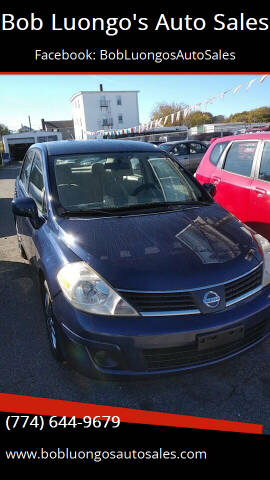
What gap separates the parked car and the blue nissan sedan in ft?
35.7

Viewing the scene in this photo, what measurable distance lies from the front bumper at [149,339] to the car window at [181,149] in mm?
11988

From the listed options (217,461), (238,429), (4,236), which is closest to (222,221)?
(238,429)

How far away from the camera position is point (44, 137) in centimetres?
4378

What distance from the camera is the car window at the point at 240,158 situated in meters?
4.34

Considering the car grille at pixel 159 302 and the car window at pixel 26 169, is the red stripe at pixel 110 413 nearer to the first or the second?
the car grille at pixel 159 302

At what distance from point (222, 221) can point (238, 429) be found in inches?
60.4

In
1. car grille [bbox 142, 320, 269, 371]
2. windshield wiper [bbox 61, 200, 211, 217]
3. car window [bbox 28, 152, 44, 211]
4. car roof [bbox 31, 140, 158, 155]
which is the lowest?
car grille [bbox 142, 320, 269, 371]

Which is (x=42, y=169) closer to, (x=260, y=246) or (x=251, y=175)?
(x=260, y=246)

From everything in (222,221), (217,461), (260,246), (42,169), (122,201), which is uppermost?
(42,169)

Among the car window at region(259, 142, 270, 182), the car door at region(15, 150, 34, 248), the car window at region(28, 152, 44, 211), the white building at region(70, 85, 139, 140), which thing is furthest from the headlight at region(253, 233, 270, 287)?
the white building at region(70, 85, 139, 140)

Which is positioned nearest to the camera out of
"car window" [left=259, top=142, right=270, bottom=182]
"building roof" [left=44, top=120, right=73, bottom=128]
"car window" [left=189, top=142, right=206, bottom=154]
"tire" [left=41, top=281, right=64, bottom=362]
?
"tire" [left=41, top=281, right=64, bottom=362]

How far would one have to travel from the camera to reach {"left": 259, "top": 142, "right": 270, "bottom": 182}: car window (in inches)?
159

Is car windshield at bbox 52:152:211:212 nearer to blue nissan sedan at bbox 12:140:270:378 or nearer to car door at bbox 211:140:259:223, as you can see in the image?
blue nissan sedan at bbox 12:140:270:378

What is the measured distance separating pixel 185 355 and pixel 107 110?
223ft
